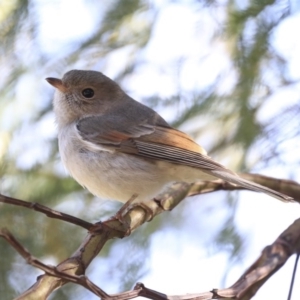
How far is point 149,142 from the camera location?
4.08 meters

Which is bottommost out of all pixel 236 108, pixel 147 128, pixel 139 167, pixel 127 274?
pixel 127 274

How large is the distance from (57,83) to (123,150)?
0.69 metres

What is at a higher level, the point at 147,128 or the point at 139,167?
the point at 147,128

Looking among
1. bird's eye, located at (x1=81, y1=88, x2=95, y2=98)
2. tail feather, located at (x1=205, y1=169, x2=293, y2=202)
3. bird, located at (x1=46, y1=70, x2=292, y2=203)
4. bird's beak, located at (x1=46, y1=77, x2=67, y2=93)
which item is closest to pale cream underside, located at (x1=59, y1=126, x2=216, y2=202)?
bird, located at (x1=46, y1=70, x2=292, y2=203)

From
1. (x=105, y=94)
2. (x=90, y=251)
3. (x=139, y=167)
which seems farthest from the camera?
(x=105, y=94)

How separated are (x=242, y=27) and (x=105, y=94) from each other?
3.62ft

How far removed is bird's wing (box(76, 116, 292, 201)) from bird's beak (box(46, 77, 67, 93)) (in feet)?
0.83

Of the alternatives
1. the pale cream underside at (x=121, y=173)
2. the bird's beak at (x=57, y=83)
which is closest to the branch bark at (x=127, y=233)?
the pale cream underside at (x=121, y=173)

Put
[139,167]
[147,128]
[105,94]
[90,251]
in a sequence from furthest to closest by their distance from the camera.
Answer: [105,94] → [147,128] → [139,167] → [90,251]

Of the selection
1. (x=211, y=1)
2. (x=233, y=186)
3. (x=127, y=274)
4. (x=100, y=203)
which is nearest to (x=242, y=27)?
(x=211, y=1)

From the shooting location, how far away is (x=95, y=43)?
432 cm

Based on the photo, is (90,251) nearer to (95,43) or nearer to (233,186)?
(233,186)

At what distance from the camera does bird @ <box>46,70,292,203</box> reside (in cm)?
382

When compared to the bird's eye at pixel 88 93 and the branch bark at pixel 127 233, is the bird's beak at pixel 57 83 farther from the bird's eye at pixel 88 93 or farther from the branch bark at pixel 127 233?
the branch bark at pixel 127 233
